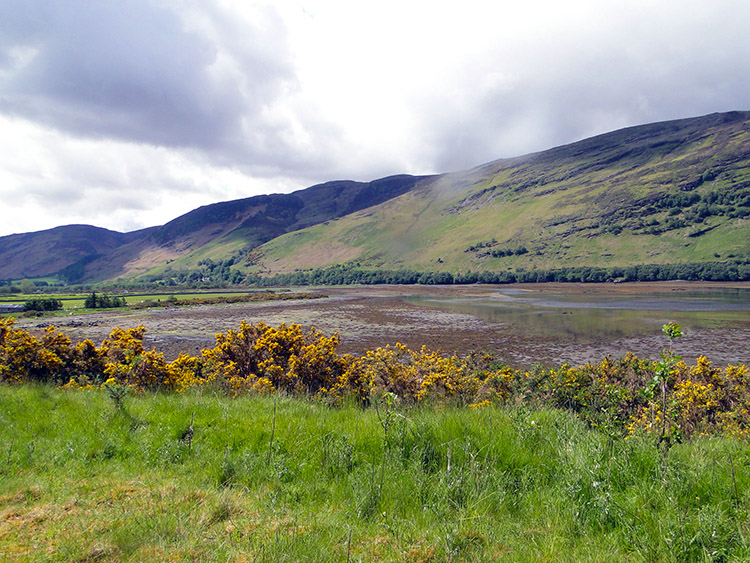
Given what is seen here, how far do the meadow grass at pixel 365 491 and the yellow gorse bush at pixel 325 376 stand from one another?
5.20m

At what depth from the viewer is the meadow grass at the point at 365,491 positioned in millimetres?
3439

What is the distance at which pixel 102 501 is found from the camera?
4.38 m

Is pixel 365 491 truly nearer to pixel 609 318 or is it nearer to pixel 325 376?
pixel 325 376

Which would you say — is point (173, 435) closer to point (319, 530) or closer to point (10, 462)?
point (10, 462)

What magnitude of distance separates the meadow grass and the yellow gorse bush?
5.20 metres

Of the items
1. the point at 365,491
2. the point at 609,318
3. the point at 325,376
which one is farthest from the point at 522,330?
the point at 365,491

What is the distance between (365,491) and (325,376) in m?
9.62

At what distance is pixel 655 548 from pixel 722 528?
2.36 ft

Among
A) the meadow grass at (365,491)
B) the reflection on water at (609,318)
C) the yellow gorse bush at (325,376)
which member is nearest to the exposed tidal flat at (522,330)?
the reflection on water at (609,318)

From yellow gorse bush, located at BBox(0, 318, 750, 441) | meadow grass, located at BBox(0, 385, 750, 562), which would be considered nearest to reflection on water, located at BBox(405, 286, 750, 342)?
yellow gorse bush, located at BBox(0, 318, 750, 441)

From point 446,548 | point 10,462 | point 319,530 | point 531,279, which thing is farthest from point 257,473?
point 531,279

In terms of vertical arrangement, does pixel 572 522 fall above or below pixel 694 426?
above

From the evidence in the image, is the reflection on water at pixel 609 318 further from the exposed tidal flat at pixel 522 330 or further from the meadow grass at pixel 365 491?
the meadow grass at pixel 365 491

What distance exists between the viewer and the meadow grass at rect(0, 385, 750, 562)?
344 cm
